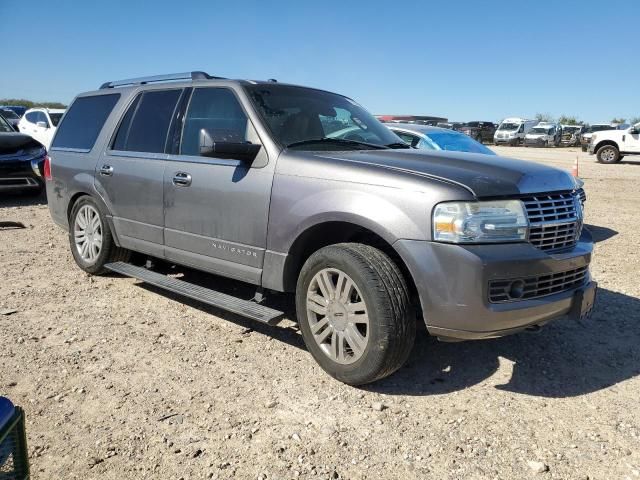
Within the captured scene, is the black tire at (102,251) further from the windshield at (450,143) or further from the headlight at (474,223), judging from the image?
the windshield at (450,143)

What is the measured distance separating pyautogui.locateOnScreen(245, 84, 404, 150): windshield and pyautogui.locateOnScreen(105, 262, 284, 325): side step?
3.73 feet

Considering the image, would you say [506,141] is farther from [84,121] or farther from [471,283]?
[471,283]

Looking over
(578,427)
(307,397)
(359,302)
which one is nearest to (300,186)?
(359,302)

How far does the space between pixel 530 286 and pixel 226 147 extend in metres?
2.03

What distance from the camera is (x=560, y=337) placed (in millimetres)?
4117

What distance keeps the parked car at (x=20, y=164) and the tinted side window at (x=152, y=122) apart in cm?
593

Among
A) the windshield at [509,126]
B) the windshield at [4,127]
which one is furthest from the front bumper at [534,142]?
the windshield at [4,127]

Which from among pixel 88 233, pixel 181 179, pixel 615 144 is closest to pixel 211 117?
pixel 181 179

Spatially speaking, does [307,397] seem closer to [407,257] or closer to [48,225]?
[407,257]

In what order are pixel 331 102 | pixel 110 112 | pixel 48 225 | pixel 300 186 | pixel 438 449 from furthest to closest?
pixel 48 225 → pixel 110 112 → pixel 331 102 → pixel 300 186 → pixel 438 449

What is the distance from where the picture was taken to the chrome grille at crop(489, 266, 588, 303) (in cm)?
288

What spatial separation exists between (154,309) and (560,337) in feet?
10.7

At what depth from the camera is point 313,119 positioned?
4.14m

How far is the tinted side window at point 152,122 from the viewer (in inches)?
178
